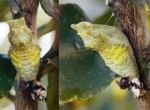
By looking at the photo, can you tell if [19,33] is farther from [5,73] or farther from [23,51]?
[5,73]

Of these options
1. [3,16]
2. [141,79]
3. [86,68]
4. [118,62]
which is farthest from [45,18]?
[141,79]

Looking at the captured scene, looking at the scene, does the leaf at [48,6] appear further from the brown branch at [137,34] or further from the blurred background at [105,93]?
the brown branch at [137,34]

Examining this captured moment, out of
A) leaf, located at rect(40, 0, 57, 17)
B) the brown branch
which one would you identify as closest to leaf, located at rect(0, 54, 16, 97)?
leaf, located at rect(40, 0, 57, 17)

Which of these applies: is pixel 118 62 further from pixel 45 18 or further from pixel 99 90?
pixel 45 18

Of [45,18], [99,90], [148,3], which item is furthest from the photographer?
[45,18]

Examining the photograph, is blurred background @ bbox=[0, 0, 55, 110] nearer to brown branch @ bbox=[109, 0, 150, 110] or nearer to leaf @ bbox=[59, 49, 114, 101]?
leaf @ bbox=[59, 49, 114, 101]
